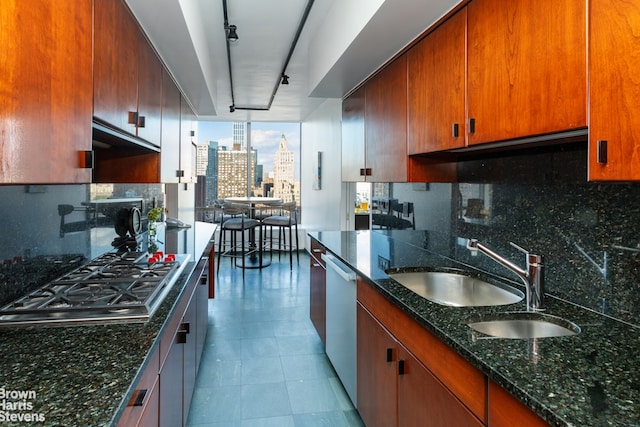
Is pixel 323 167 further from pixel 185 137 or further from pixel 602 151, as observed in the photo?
pixel 602 151

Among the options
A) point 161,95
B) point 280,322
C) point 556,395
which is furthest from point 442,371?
point 280,322

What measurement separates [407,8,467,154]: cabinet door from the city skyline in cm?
571

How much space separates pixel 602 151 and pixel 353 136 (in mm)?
2240

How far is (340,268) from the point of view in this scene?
2387 millimetres

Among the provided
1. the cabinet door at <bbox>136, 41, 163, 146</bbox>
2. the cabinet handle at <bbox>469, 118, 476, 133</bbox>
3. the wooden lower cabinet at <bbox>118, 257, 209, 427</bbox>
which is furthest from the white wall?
the cabinet handle at <bbox>469, 118, 476, 133</bbox>

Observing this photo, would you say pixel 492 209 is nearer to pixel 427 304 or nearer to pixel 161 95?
pixel 427 304

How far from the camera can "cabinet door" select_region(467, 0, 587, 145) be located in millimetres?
1051

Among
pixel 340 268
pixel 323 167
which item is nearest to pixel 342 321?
pixel 340 268

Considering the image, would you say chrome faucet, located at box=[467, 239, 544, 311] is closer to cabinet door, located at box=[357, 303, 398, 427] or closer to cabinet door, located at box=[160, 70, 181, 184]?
cabinet door, located at box=[357, 303, 398, 427]

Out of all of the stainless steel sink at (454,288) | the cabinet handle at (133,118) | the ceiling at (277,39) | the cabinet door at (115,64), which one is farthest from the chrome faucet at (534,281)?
the cabinet handle at (133,118)

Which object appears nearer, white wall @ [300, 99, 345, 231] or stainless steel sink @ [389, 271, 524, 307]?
stainless steel sink @ [389, 271, 524, 307]

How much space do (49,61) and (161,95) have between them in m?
1.54

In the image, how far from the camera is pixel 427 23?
183 cm

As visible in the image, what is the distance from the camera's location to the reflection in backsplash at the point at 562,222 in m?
1.22
